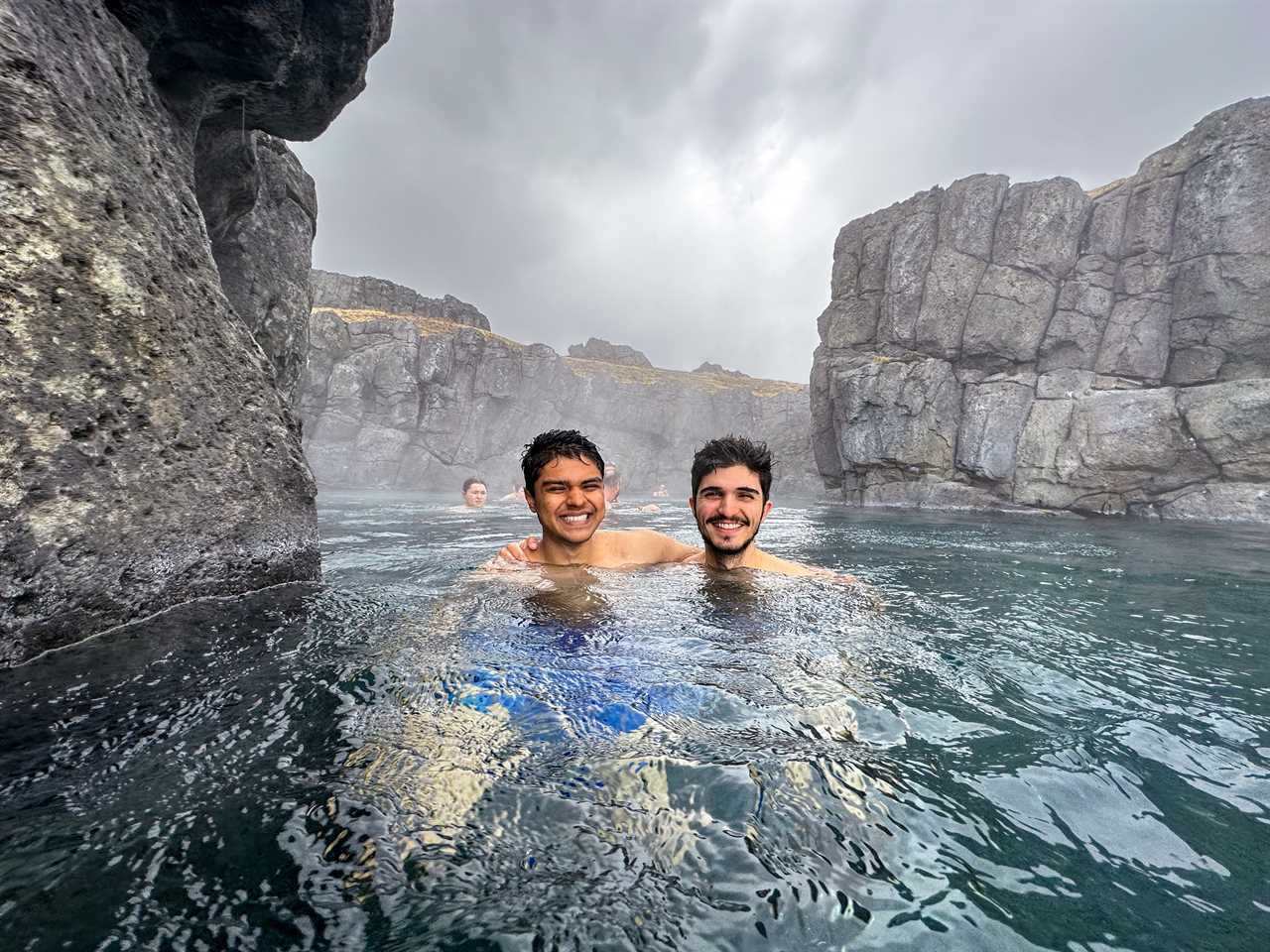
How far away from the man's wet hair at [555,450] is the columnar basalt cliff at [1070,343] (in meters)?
21.5

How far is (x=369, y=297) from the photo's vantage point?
51.5 m

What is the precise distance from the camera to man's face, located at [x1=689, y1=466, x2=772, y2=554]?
4.07 metres

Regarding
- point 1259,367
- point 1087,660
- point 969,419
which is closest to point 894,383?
point 969,419

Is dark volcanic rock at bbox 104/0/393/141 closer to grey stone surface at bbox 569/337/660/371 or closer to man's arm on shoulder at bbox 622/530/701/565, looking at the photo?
man's arm on shoulder at bbox 622/530/701/565

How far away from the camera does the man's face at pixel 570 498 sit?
402 cm

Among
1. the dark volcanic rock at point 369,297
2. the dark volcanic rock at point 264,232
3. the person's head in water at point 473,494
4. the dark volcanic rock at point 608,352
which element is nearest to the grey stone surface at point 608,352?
the dark volcanic rock at point 608,352

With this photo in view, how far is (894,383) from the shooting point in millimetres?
23250

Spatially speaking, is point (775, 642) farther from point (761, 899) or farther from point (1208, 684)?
point (1208, 684)

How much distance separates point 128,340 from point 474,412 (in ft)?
131

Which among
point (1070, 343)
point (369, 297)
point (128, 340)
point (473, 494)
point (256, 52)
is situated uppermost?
point (369, 297)

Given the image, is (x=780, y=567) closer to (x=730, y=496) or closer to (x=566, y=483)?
(x=730, y=496)

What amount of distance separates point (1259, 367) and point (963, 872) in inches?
1044

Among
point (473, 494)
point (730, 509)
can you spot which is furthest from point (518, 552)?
point (473, 494)

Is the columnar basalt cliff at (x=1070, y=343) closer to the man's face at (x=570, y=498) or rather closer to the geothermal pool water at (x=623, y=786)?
the geothermal pool water at (x=623, y=786)
